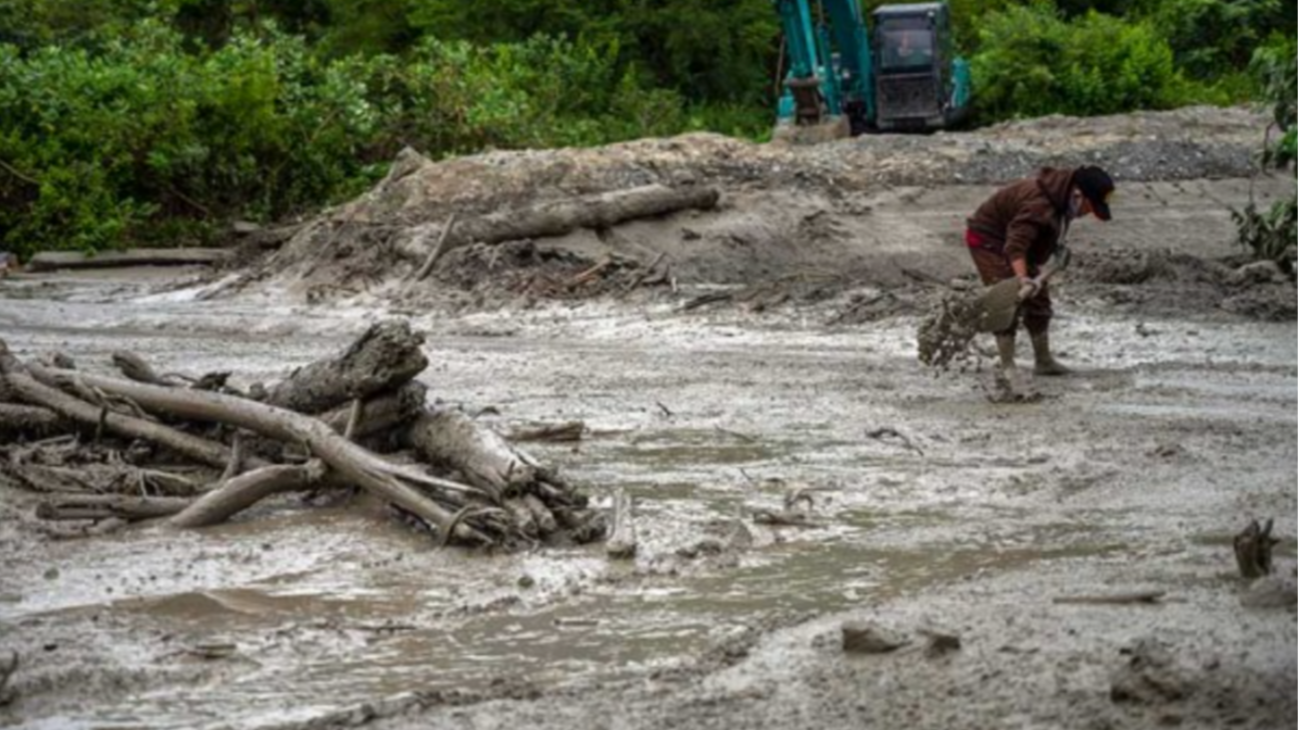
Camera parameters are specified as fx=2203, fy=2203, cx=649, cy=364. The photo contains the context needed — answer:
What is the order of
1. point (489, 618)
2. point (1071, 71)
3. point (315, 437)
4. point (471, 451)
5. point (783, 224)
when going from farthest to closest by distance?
point (1071, 71), point (783, 224), point (315, 437), point (471, 451), point (489, 618)

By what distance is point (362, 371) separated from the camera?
10.5m

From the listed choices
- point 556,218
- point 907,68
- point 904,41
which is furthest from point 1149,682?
point 904,41

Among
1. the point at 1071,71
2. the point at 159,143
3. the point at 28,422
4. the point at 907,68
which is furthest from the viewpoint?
the point at 1071,71

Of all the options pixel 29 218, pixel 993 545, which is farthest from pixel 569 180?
pixel 993 545

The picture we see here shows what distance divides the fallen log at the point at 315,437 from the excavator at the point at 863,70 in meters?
17.8

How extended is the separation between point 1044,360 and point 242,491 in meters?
6.39

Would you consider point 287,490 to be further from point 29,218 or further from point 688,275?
point 29,218

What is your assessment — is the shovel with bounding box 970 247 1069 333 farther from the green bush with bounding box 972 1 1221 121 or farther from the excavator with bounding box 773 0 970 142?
the green bush with bounding box 972 1 1221 121

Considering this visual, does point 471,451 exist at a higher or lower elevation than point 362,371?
lower

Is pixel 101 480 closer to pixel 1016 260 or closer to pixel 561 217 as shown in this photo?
pixel 1016 260

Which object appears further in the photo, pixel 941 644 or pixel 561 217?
pixel 561 217

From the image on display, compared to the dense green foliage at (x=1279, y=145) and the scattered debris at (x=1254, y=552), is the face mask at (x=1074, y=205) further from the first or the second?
the scattered debris at (x=1254, y=552)

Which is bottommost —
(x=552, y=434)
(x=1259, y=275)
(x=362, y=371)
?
(x=1259, y=275)

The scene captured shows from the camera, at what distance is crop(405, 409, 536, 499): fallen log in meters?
9.52
